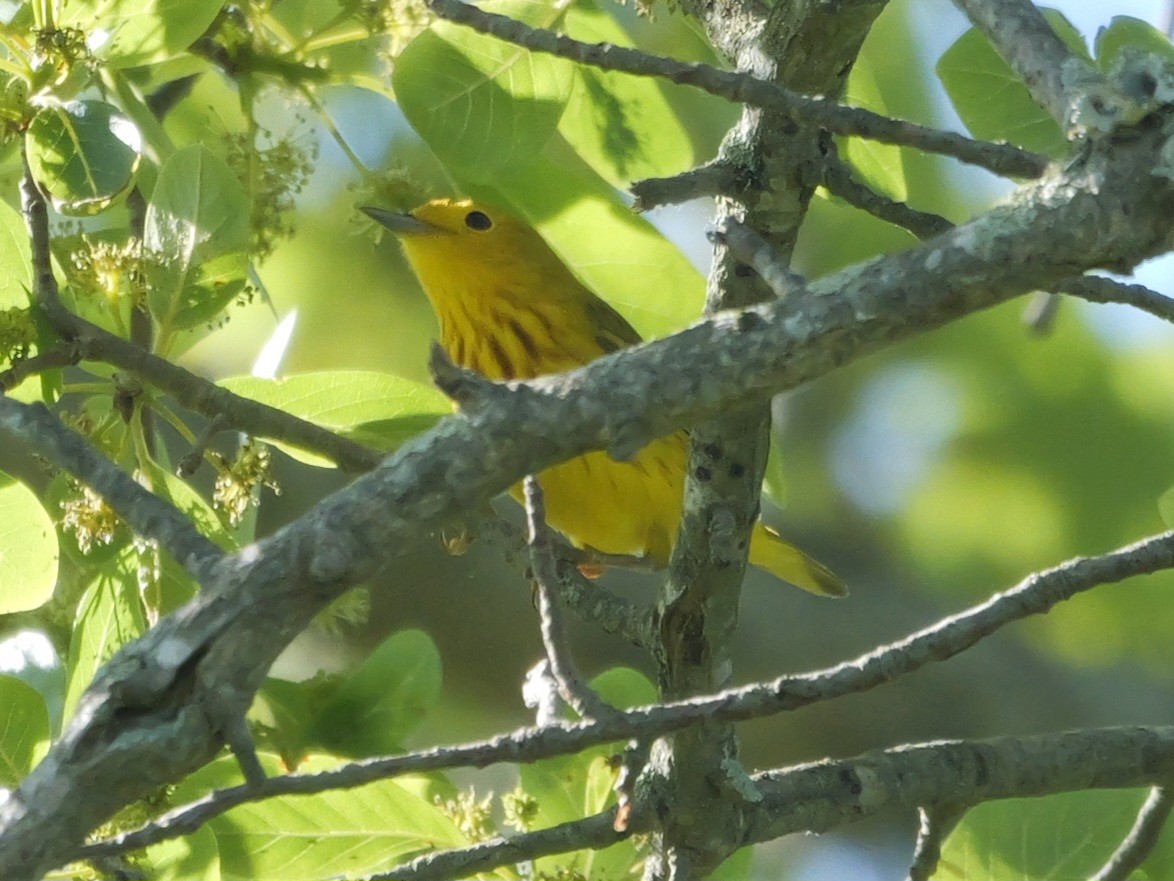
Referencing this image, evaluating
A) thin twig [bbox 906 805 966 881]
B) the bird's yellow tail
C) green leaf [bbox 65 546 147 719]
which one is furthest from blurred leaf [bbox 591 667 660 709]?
the bird's yellow tail

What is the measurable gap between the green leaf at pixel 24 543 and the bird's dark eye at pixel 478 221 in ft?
7.47

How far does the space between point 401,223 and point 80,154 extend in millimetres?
1791

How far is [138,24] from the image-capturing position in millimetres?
2193

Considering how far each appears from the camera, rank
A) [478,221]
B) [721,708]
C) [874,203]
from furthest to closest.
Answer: [478,221], [874,203], [721,708]

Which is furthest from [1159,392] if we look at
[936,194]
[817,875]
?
[817,875]

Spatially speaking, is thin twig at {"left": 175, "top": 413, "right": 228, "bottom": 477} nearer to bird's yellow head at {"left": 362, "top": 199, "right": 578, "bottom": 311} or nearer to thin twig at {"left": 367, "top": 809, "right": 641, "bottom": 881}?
thin twig at {"left": 367, "top": 809, "right": 641, "bottom": 881}

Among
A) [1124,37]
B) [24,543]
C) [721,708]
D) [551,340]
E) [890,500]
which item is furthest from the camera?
[890,500]

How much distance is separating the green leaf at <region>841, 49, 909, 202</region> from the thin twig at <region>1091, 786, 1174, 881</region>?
1.17 m

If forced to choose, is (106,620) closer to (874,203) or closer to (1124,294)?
A: (874,203)

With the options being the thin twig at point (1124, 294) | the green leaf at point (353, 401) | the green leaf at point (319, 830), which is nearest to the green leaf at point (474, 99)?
the green leaf at point (353, 401)

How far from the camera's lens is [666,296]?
260 centimetres

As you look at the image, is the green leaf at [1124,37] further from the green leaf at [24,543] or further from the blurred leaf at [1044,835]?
the green leaf at [24,543]

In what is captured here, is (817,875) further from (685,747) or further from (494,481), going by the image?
(494,481)

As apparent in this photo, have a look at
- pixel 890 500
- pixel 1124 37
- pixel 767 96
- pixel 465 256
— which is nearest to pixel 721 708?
pixel 767 96
